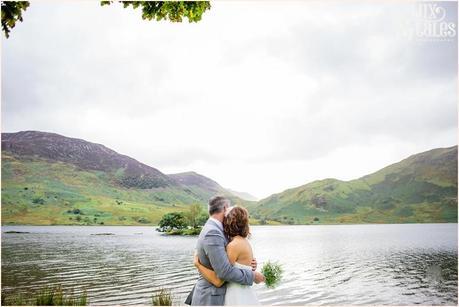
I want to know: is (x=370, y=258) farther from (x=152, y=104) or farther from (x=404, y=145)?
(x=404, y=145)

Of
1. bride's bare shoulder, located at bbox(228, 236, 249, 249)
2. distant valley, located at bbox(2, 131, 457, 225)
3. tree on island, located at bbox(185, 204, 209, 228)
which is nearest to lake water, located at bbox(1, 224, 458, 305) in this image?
bride's bare shoulder, located at bbox(228, 236, 249, 249)

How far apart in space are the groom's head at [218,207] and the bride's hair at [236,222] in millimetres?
47

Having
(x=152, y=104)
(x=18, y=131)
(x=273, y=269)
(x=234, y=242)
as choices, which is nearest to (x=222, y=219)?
(x=234, y=242)

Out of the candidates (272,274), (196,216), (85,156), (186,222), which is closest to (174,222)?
(186,222)

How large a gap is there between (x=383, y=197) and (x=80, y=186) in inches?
3923

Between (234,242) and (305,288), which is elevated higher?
(234,242)

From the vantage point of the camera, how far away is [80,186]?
136m

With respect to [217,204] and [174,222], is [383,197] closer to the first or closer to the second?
[174,222]

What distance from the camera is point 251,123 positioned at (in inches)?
4803

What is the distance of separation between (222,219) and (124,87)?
4916 inches

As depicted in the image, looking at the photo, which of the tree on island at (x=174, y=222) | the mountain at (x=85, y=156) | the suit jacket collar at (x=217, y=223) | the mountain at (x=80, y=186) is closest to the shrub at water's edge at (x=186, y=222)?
the tree on island at (x=174, y=222)

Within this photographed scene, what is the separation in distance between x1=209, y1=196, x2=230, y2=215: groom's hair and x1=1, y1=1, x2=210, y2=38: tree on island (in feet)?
9.98

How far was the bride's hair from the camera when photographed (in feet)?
11.2
